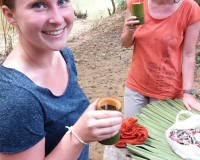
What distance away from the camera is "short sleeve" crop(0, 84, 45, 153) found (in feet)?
3.11

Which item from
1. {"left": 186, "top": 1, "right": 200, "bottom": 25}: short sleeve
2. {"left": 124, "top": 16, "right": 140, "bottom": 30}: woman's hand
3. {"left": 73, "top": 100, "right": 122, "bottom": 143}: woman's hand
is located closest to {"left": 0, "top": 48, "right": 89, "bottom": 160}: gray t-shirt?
{"left": 73, "top": 100, "right": 122, "bottom": 143}: woman's hand

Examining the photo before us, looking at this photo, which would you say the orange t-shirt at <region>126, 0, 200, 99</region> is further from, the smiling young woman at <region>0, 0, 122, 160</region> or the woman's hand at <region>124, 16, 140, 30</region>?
the smiling young woman at <region>0, 0, 122, 160</region>

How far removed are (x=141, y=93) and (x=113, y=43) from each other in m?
3.82

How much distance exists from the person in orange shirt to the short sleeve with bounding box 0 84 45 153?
3.70ft

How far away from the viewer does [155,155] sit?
5.62ft

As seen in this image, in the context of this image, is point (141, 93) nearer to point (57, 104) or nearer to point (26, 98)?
point (57, 104)

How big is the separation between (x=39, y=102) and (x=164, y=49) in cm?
120

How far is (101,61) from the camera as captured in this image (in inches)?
212

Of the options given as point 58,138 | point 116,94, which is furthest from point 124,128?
point 116,94

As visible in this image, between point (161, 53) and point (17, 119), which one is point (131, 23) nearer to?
point (161, 53)

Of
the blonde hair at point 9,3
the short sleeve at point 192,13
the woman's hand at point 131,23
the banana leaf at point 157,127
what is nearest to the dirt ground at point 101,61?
the banana leaf at point 157,127

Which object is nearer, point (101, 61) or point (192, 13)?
point (192, 13)

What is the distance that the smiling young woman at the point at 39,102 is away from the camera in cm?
97

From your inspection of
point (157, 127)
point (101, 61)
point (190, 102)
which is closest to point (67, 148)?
point (157, 127)
